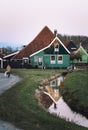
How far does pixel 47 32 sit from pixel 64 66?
9.42m

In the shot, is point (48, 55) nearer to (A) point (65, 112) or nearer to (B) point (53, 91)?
(B) point (53, 91)

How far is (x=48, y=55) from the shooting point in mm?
80938

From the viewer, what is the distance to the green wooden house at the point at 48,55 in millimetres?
80250

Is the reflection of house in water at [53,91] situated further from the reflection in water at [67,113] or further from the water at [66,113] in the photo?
the reflection in water at [67,113]

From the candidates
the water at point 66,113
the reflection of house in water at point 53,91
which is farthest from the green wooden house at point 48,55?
the water at point 66,113

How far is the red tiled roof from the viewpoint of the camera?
81750 millimetres

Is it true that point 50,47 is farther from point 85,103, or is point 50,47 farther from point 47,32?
point 85,103

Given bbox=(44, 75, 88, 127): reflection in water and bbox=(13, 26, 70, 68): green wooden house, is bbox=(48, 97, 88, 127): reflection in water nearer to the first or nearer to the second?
bbox=(44, 75, 88, 127): reflection in water

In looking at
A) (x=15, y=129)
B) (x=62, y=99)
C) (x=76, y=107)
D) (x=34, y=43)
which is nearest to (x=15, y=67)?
(x=34, y=43)

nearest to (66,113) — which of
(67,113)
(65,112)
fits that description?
(67,113)

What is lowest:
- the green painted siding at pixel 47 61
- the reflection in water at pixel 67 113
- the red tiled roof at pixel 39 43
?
the reflection in water at pixel 67 113

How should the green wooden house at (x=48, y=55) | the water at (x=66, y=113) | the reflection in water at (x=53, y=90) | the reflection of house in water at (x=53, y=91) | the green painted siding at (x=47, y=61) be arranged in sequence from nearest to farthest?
the water at (x=66, y=113) < the reflection of house in water at (x=53, y=91) < the reflection in water at (x=53, y=90) < the green painted siding at (x=47, y=61) < the green wooden house at (x=48, y=55)

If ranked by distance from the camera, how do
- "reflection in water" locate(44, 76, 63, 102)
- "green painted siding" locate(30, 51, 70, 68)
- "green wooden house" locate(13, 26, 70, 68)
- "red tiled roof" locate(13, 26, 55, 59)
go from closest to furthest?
"reflection in water" locate(44, 76, 63, 102) → "green painted siding" locate(30, 51, 70, 68) → "green wooden house" locate(13, 26, 70, 68) → "red tiled roof" locate(13, 26, 55, 59)

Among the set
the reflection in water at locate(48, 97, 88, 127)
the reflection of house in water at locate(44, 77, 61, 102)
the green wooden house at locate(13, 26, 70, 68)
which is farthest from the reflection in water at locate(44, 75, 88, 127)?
the green wooden house at locate(13, 26, 70, 68)
